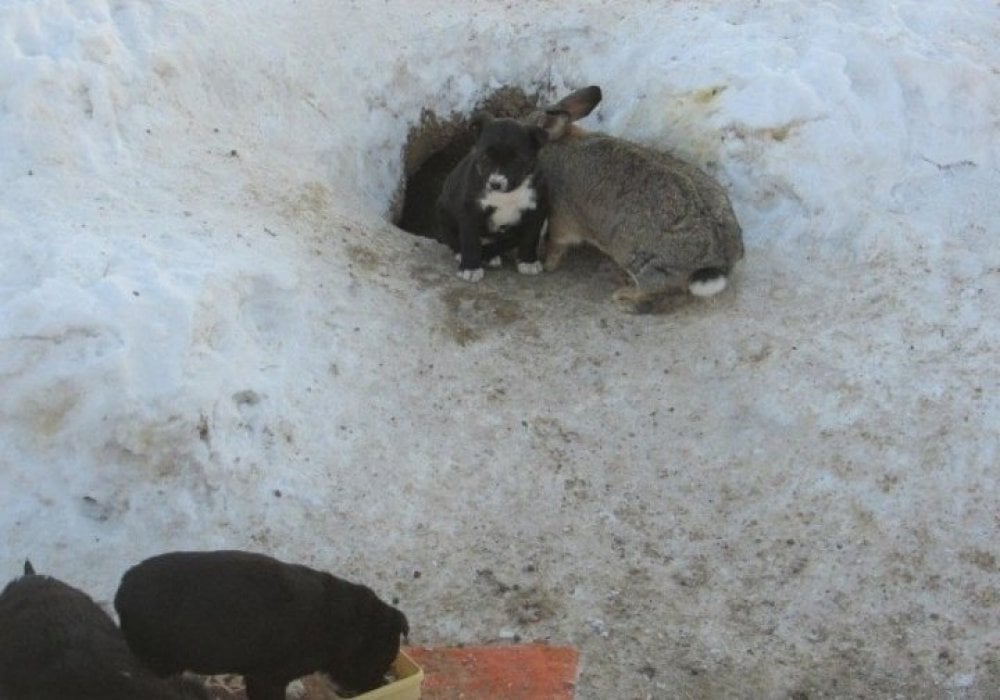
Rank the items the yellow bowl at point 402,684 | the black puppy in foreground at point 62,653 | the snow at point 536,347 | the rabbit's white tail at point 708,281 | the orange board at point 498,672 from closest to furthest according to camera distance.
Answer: the black puppy in foreground at point 62,653 → the yellow bowl at point 402,684 → the orange board at point 498,672 → the snow at point 536,347 → the rabbit's white tail at point 708,281

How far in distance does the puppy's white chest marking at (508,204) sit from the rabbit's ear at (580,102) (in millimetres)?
596

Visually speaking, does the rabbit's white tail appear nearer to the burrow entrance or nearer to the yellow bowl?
the burrow entrance

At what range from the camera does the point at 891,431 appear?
18.7 feet

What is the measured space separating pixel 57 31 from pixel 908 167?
531 centimetres

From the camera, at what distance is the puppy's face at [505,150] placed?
23.5 feet

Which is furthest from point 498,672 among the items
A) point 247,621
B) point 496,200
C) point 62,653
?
point 496,200

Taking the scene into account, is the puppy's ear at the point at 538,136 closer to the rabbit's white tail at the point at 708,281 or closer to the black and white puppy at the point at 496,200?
the black and white puppy at the point at 496,200

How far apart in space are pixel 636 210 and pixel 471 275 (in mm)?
1145

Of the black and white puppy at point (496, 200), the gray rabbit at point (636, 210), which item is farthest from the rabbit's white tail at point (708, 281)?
the black and white puppy at point (496, 200)

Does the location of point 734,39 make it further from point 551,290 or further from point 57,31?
point 57,31

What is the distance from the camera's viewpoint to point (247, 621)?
13.7 ft

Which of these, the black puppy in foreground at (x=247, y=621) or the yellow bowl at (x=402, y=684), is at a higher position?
the black puppy in foreground at (x=247, y=621)

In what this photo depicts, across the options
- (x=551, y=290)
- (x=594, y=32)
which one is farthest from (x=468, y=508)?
(x=594, y=32)

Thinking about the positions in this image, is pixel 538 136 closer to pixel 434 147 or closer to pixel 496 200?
pixel 496 200
